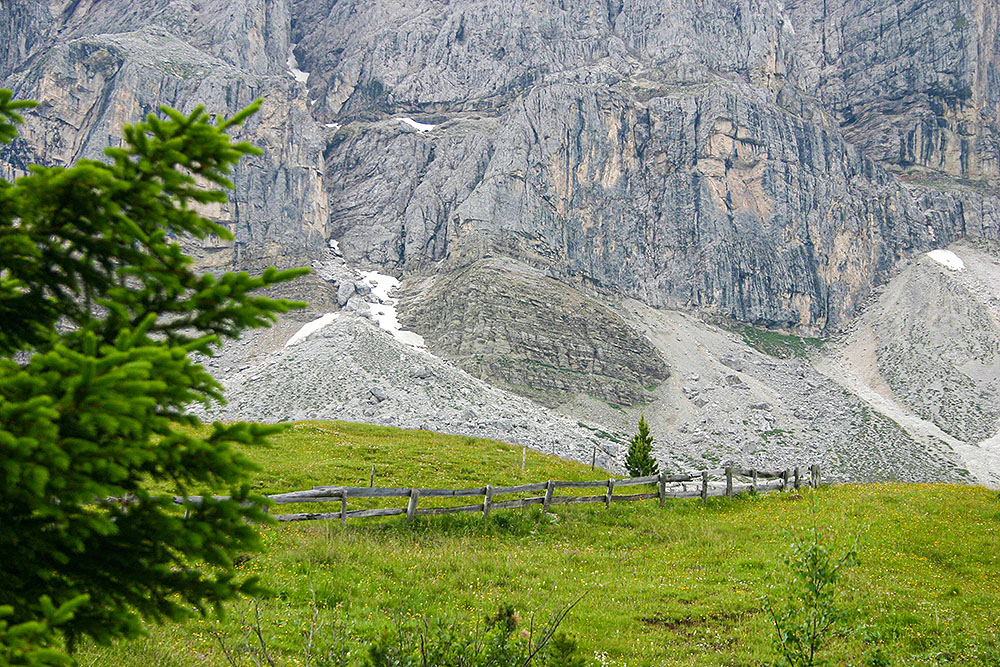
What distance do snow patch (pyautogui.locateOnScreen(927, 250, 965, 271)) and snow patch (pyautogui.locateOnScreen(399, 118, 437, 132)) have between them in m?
120

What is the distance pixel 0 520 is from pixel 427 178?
15326 centimetres

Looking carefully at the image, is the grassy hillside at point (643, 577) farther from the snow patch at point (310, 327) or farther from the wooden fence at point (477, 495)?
the snow patch at point (310, 327)

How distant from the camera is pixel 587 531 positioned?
62.2ft

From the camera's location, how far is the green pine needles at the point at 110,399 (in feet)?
10.5

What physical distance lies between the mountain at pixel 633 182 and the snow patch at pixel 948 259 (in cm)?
270

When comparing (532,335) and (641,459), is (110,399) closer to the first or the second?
(641,459)

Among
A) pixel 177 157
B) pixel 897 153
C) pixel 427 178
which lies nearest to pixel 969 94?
pixel 897 153

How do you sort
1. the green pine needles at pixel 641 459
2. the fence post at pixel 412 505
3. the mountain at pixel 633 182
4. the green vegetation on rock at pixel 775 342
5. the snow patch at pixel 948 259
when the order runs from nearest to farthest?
the fence post at pixel 412 505, the green pine needles at pixel 641 459, the mountain at pixel 633 182, the green vegetation on rock at pixel 775 342, the snow patch at pixel 948 259

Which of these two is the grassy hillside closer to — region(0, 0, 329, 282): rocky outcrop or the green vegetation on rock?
region(0, 0, 329, 282): rocky outcrop

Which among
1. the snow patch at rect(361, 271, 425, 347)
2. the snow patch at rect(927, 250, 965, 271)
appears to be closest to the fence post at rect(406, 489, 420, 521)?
the snow patch at rect(361, 271, 425, 347)

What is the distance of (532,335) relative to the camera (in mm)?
108125

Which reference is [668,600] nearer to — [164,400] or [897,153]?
[164,400]

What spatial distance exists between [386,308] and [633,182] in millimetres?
65483

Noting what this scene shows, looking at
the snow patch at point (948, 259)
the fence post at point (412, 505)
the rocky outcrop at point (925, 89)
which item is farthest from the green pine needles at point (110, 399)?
the rocky outcrop at point (925, 89)
